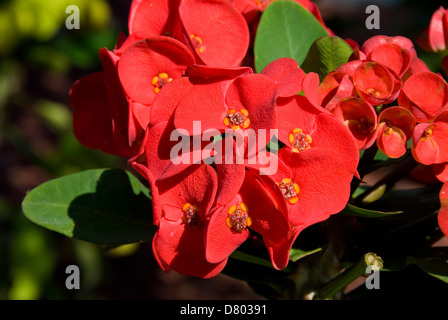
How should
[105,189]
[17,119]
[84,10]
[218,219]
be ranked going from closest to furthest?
1. [218,219]
2. [105,189]
3. [84,10]
4. [17,119]

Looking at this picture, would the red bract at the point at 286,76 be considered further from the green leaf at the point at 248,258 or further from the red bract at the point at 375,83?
the green leaf at the point at 248,258

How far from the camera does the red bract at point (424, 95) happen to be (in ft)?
2.63

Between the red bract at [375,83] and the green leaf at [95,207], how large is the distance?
49 cm

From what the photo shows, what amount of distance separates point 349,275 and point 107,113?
53 centimetres

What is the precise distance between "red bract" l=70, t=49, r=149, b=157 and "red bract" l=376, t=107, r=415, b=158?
0.37m

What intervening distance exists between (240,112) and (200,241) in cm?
21

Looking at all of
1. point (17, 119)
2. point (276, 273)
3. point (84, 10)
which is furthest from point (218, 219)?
point (17, 119)

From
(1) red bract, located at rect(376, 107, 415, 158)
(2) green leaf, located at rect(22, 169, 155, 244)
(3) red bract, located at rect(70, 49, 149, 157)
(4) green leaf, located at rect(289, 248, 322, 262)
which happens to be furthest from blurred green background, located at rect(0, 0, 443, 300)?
(1) red bract, located at rect(376, 107, 415, 158)

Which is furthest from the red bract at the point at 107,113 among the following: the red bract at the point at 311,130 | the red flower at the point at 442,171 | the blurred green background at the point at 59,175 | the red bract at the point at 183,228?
the blurred green background at the point at 59,175

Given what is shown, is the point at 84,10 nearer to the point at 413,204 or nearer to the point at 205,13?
the point at 205,13

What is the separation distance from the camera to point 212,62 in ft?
3.18

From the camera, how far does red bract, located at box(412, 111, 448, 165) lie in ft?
2.58

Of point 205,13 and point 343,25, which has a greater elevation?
point 205,13

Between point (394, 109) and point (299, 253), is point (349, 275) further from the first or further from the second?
point (394, 109)
